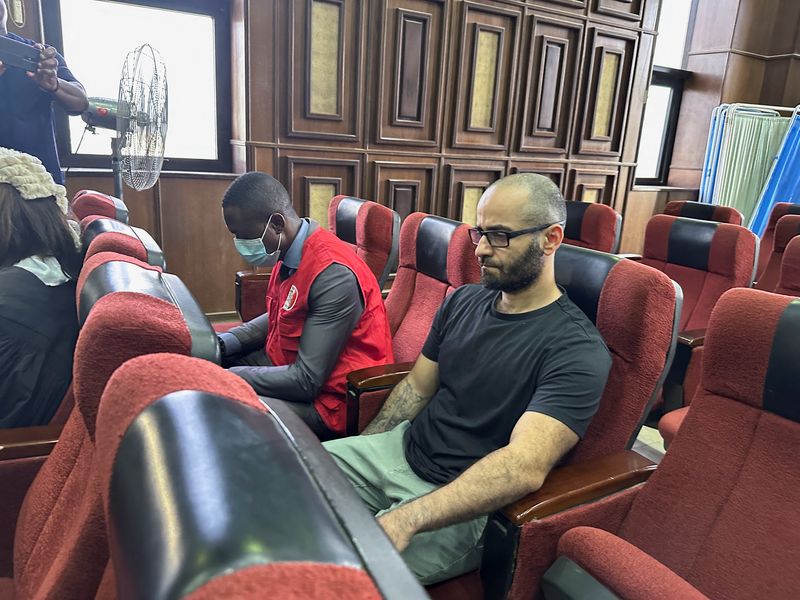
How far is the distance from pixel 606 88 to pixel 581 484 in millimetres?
4244

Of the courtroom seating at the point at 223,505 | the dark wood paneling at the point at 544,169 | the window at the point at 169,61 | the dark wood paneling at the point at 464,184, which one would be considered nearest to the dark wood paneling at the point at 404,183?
the dark wood paneling at the point at 464,184

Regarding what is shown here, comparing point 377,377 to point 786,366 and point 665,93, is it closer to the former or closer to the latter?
point 786,366

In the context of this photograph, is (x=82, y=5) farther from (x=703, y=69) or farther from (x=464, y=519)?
(x=703, y=69)

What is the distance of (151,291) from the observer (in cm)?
74

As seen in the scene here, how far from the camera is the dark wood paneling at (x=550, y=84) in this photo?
4016 mm

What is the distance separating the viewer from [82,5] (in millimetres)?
2883

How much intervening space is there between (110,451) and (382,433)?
3.55 feet

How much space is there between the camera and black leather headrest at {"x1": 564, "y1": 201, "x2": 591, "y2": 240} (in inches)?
115

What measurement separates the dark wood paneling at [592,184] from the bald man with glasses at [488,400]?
3.48 meters

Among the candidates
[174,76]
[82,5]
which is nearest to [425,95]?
[174,76]

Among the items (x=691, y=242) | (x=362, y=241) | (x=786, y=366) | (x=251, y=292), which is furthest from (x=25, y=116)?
(x=691, y=242)

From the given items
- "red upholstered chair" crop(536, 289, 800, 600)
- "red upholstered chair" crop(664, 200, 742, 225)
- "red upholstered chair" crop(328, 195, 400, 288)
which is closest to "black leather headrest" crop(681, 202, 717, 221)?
"red upholstered chair" crop(664, 200, 742, 225)

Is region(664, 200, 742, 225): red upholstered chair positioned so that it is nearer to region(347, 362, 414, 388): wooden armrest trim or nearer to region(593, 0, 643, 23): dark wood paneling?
region(593, 0, 643, 23): dark wood paneling

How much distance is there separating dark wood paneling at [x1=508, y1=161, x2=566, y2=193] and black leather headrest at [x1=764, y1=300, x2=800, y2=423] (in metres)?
3.42
